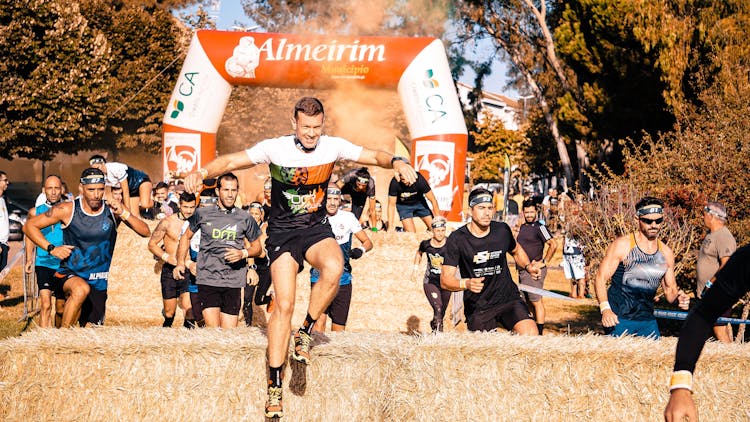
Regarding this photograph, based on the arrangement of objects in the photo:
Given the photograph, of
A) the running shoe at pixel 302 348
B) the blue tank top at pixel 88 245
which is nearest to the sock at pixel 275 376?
the running shoe at pixel 302 348

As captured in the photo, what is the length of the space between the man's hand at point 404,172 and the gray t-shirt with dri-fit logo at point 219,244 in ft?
12.2

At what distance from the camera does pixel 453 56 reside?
125 ft

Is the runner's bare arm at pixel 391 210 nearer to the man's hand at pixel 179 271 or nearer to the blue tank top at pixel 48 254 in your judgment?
the man's hand at pixel 179 271

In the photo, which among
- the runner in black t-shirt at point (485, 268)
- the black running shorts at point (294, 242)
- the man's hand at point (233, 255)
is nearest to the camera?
the black running shorts at point (294, 242)

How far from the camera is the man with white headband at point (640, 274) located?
816cm

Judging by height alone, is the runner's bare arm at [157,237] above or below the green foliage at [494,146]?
below

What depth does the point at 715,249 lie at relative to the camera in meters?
11.0

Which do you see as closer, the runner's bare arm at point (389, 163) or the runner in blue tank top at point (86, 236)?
the runner's bare arm at point (389, 163)

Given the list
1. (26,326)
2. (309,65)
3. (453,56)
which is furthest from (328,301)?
(453,56)

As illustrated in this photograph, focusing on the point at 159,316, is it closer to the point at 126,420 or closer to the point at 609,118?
the point at 126,420

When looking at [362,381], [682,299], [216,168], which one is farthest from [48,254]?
[682,299]

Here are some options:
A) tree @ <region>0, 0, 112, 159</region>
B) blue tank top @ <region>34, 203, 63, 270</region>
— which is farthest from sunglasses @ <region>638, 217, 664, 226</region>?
tree @ <region>0, 0, 112, 159</region>

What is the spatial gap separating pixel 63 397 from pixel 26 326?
6700mm

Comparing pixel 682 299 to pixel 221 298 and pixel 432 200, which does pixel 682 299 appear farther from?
pixel 432 200
